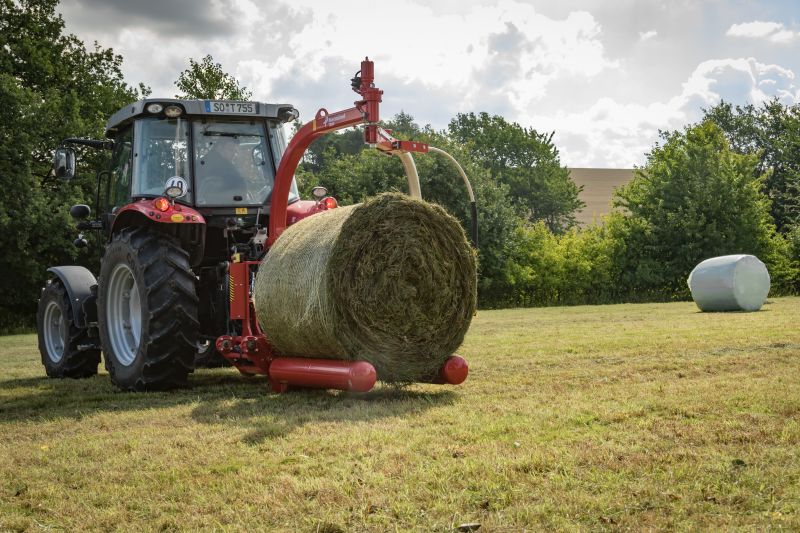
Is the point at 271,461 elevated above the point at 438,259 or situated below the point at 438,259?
below

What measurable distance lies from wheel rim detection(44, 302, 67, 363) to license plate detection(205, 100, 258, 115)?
10.5ft

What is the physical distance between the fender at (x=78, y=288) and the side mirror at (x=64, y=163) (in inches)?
59.1

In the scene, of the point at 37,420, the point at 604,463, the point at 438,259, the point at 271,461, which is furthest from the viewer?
the point at 438,259

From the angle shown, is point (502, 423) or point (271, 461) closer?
point (271, 461)

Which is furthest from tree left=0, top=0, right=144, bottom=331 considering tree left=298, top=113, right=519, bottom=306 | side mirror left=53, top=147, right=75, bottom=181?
side mirror left=53, top=147, right=75, bottom=181

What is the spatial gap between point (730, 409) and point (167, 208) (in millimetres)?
4854

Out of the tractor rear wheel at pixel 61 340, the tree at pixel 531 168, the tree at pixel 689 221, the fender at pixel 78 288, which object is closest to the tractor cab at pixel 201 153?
the fender at pixel 78 288

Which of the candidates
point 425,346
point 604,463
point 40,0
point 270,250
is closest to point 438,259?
point 425,346

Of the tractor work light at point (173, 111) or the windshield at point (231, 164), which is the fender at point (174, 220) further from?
the tractor work light at point (173, 111)

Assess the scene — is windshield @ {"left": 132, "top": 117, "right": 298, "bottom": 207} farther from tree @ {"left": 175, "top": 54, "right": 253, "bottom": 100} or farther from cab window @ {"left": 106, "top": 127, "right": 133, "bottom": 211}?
tree @ {"left": 175, "top": 54, "right": 253, "bottom": 100}

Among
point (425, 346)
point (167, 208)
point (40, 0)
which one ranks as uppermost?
point (40, 0)

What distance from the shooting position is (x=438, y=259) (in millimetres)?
7035

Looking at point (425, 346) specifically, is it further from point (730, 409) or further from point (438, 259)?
point (730, 409)

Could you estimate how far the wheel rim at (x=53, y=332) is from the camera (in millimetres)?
10175
